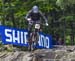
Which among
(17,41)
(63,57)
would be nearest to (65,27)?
(17,41)

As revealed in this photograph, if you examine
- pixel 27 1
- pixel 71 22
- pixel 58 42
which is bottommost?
pixel 58 42

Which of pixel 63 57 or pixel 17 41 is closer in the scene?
pixel 63 57

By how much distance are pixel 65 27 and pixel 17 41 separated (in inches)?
131

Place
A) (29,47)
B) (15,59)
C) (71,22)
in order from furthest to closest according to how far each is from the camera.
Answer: (71,22) → (29,47) → (15,59)

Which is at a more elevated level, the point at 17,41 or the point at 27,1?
the point at 27,1

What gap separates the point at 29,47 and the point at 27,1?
4.24m

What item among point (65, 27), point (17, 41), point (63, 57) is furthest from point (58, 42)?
point (63, 57)

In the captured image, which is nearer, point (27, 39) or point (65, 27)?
point (27, 39)

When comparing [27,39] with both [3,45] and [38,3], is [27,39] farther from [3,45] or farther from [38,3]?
[38,3]

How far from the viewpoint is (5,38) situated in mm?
12734

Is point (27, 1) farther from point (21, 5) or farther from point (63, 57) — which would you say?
point (63, 57)

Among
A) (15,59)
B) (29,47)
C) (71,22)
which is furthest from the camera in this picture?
(71,22)

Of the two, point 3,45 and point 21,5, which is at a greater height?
point 21,5

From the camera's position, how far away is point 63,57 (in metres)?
9.80
